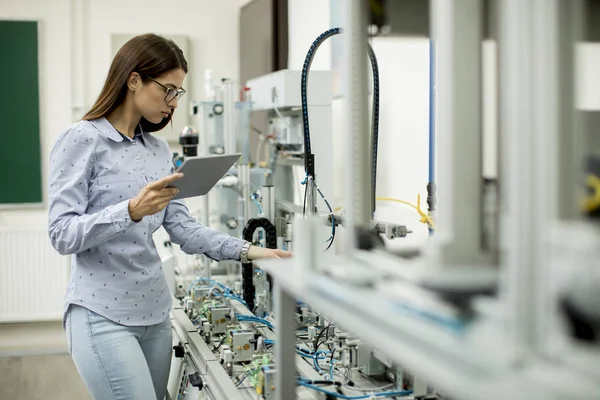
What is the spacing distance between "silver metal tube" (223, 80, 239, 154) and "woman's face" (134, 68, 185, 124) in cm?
111

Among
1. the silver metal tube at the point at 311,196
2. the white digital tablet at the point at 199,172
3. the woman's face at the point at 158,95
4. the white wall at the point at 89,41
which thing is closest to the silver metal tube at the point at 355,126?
the white digital tablet at the point at 199,172

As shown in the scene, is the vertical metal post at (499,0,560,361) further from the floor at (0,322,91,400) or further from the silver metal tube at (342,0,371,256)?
the floor at (0,322,91,400)

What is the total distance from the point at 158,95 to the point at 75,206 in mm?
422

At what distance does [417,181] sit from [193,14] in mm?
2980

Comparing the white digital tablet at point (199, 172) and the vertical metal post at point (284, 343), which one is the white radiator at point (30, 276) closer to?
the white digital tablet at point (199, 172)

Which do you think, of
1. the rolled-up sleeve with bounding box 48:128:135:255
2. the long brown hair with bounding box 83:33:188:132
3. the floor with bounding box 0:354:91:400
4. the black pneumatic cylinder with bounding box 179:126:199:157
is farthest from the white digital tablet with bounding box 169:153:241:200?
the floor with bounding box 0:354:91:400

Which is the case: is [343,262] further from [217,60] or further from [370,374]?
[217,60]

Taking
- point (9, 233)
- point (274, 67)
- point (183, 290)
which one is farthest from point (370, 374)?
point (9, 233)

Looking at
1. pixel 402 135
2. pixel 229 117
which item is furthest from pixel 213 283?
pixel 402 135

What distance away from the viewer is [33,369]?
4.65m

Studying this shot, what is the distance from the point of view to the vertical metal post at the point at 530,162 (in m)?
0.80

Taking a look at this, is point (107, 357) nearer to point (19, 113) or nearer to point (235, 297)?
point (235, 297)

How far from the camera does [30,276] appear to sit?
5098 mm

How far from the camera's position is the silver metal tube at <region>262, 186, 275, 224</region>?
305cm
